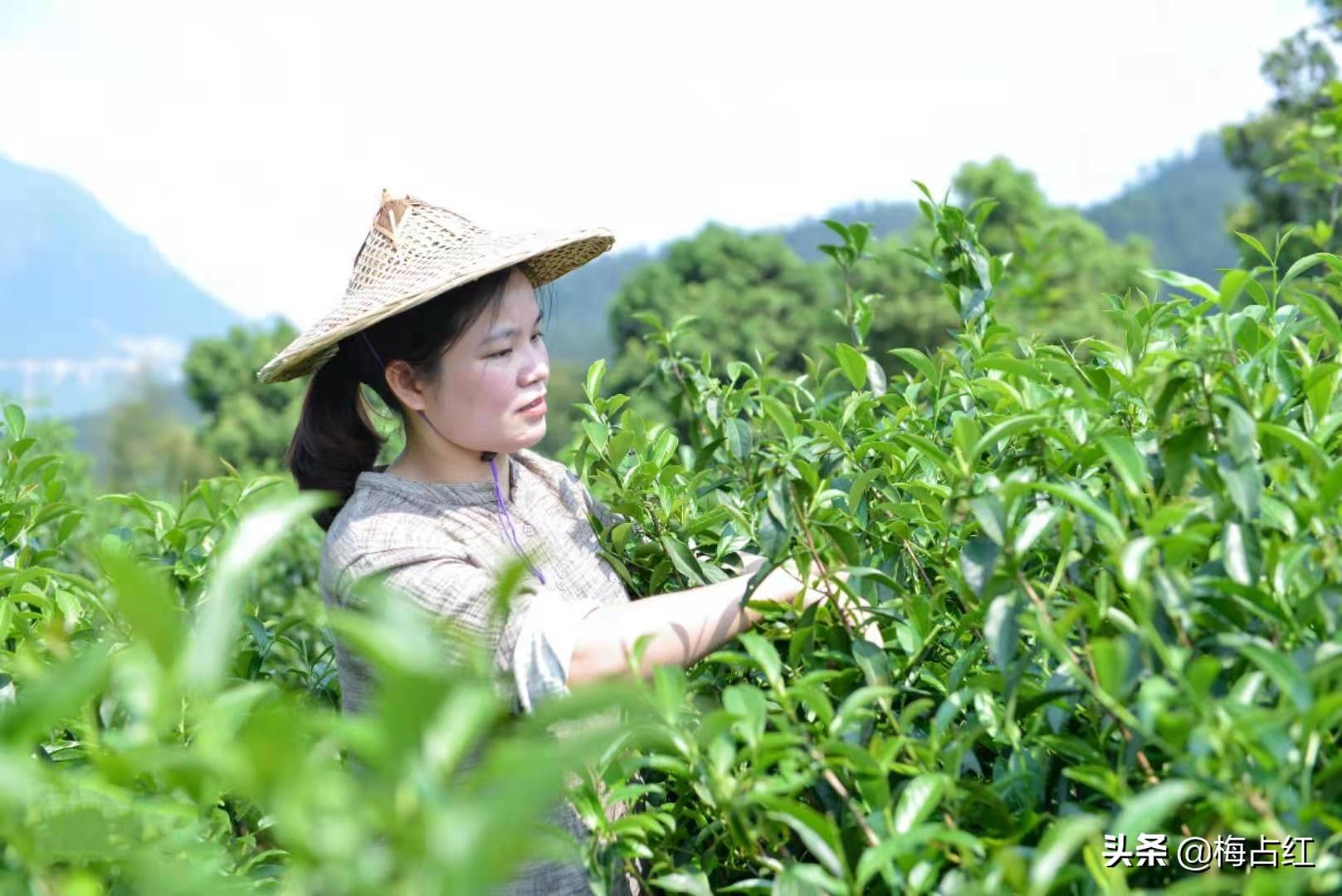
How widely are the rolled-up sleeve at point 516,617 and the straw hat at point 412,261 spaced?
33cm

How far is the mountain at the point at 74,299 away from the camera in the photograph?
10856cm

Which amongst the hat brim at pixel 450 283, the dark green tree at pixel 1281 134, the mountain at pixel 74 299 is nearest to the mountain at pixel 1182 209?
the dark green tree at pixel 1281 134

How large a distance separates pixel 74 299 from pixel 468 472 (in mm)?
124967

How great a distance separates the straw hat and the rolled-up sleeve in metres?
0.33

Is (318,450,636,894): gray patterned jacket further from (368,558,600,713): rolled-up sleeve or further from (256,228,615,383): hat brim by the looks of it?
(256,228,615,383): hat brim

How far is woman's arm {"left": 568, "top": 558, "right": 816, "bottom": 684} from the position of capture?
3.84 feet

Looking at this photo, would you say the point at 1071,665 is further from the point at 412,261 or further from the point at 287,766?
the point at 412,261

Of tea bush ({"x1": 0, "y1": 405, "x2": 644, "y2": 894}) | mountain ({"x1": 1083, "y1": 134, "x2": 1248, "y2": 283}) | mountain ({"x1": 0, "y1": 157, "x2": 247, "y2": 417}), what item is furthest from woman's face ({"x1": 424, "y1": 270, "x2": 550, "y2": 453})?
mountain ({"x1": 0, "y1": 157, "x2": 247, "y2": 417})

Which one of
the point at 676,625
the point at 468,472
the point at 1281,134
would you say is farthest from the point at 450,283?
the point at 1281,134

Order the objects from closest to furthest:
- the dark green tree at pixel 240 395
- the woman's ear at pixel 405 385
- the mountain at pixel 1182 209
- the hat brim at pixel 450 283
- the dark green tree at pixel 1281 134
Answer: the hat brim at pixel 450 283 → the woman's ear at pixel 405 385 → the dark green tree at pixel 1281 134 → the dark green tree at pixel 240 395 → the mountain at pixel 1182 209

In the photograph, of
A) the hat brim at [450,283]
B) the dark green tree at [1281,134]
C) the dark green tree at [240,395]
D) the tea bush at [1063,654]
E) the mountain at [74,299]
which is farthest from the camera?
the mountain at [74,299]

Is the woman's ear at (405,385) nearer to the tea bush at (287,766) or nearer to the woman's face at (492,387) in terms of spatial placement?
the woman's face at (492,387)

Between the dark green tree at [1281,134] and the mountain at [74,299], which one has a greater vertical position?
the mountain at [74,299]

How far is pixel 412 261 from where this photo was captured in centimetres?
160
